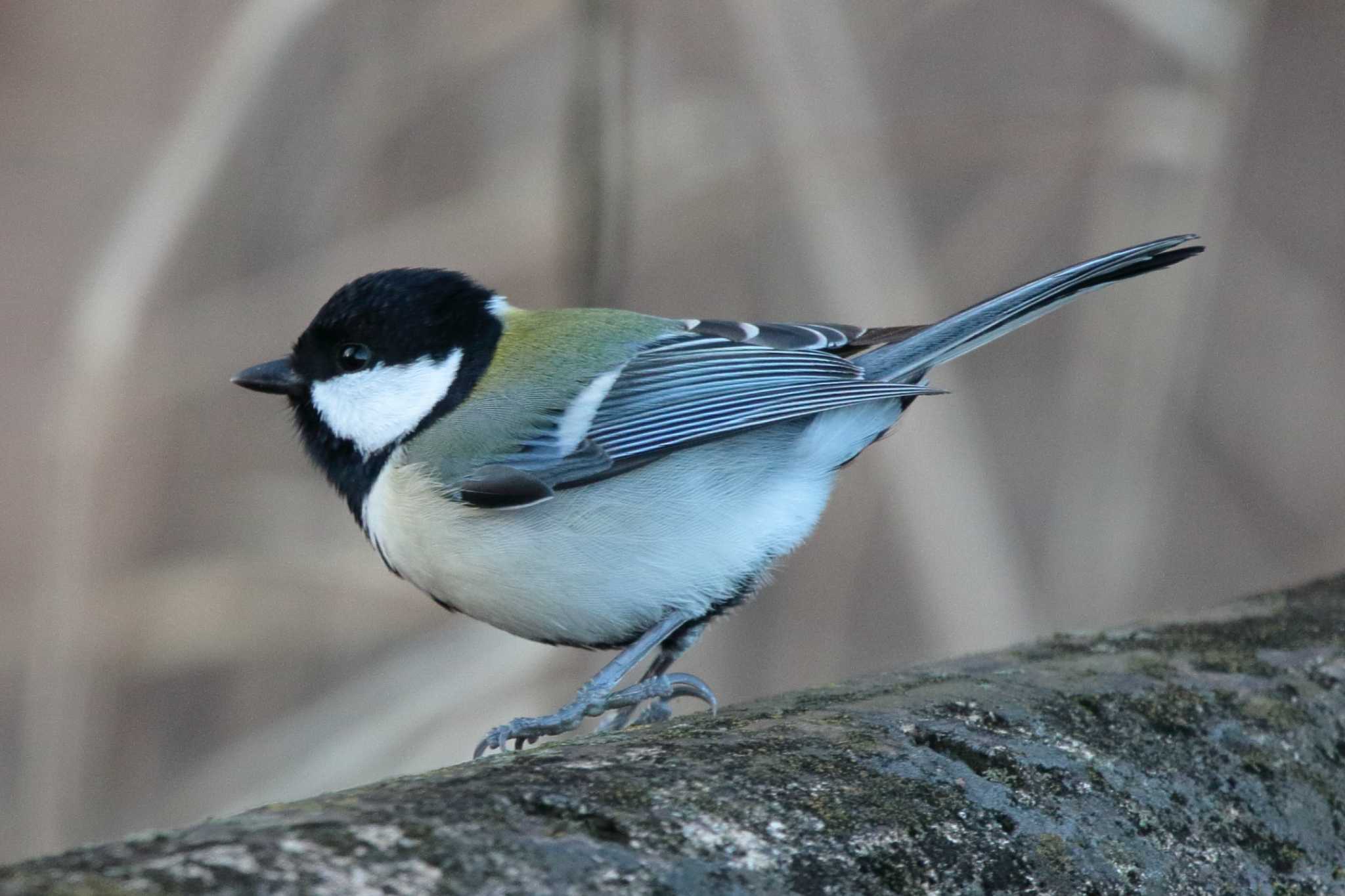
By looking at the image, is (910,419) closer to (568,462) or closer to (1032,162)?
(1032,162)

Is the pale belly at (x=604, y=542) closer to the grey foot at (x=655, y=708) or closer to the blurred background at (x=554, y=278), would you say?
the grey foot at (x=655, y=708)

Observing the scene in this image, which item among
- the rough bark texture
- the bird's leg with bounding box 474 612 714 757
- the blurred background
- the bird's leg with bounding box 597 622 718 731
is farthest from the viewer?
the blurred background

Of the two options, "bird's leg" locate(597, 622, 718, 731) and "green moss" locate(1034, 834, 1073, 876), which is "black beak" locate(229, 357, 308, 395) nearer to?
"bird's leg" locate(597, 622, 718, 731)

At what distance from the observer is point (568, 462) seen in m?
1.88

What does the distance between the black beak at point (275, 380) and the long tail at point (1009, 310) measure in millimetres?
856

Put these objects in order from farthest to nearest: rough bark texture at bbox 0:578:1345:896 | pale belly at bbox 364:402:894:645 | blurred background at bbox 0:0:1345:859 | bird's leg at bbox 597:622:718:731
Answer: blurred background at bbox 0:0:1345:859
bird's leg at bbox 597:622:718:731
pale belly at bbox 364:402:894:645
rough bark texture at bbox 0:578:1345:896

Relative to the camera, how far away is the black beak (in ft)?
6.61

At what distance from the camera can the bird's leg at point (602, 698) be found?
5.48 ft

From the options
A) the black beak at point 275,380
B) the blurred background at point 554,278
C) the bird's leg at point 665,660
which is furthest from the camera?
the blurred background at point 554,278

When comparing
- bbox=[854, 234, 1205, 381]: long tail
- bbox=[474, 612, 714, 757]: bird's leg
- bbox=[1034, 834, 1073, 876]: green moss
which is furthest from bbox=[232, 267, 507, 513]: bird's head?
bbox=[1034, 834, 1073, 876]: green moss

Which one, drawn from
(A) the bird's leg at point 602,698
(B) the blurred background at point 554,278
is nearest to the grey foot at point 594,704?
(A) the bird's leg at point 602,698

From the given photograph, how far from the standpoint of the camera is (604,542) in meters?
1.80

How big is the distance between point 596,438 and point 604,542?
0.18 meters

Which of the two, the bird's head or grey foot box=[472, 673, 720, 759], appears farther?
the bird's head
